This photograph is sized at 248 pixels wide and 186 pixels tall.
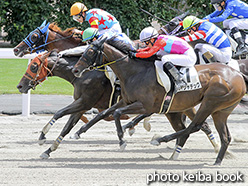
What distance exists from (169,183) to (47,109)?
554 centimetres

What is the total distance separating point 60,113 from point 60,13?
9718 millimetres

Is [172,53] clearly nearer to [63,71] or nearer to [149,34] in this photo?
[149,34]

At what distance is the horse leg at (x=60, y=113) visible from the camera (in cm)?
686

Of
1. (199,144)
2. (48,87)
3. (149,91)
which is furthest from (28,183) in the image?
(48,87)

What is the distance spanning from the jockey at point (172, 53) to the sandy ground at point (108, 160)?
1.13 meters

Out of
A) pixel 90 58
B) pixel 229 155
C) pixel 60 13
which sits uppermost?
pixel 90 58

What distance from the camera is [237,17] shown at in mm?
8594

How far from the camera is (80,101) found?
7.05 m

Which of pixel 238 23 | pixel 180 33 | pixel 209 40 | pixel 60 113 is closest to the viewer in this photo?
pixel 60 113

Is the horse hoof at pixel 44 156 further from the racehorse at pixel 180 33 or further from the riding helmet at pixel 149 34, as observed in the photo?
the racehorse at pixel 180 33

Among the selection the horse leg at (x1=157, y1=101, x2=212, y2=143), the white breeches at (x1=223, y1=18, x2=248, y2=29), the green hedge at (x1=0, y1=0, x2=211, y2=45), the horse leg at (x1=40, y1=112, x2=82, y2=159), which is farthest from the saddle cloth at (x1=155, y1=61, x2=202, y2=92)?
the green hedge at (x1=0, y1=0, x2=211, y2=45)

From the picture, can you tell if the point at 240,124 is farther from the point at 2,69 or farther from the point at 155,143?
the point at 2,69

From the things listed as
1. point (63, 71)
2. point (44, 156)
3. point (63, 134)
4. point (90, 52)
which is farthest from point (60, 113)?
point (90, 52)

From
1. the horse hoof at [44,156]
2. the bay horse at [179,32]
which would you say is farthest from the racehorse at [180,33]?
the horse hoof at [44,156]
